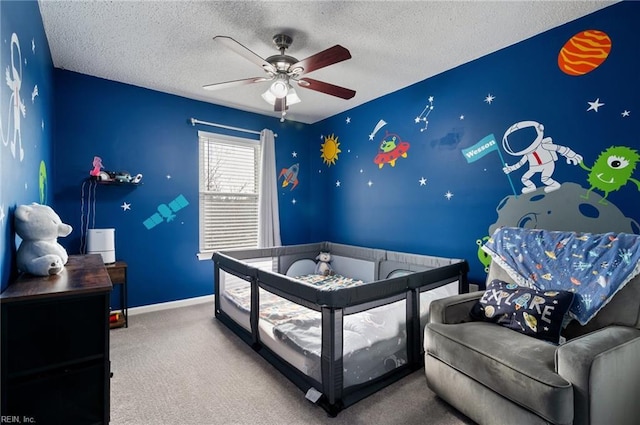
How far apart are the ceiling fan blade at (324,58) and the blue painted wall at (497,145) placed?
1.49 meters

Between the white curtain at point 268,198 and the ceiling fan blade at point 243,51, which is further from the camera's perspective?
the white curtain at point 268,198

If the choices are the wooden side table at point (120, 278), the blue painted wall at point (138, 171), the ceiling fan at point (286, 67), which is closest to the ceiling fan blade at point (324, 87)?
the ceiling fan at point (286, 67)

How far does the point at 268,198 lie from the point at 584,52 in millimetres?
3405

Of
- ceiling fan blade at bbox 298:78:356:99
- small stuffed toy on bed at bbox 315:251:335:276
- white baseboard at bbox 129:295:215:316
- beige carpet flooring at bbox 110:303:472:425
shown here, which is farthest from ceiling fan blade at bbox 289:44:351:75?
white baseboard at bbox 129:295:215:316

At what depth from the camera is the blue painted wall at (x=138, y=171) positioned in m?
3.03

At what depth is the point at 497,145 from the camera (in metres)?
2.61

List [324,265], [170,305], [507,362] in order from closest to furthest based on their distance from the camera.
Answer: [507,362] < [170,305] < [324,265]

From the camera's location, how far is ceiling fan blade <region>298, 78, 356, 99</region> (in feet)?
7.89

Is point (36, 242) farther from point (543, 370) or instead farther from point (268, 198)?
point (268, 198)

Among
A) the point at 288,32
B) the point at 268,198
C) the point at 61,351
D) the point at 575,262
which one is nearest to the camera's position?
the point at 61,351

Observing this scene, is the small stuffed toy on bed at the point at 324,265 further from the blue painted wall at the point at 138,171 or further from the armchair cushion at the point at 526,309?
the armchair cushion at the point at 526,309

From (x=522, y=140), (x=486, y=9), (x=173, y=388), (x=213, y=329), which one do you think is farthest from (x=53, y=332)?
(x=522, y=140)

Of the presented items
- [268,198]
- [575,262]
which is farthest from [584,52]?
[268,198]

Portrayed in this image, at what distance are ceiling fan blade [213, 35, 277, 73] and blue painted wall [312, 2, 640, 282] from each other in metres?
1.74
